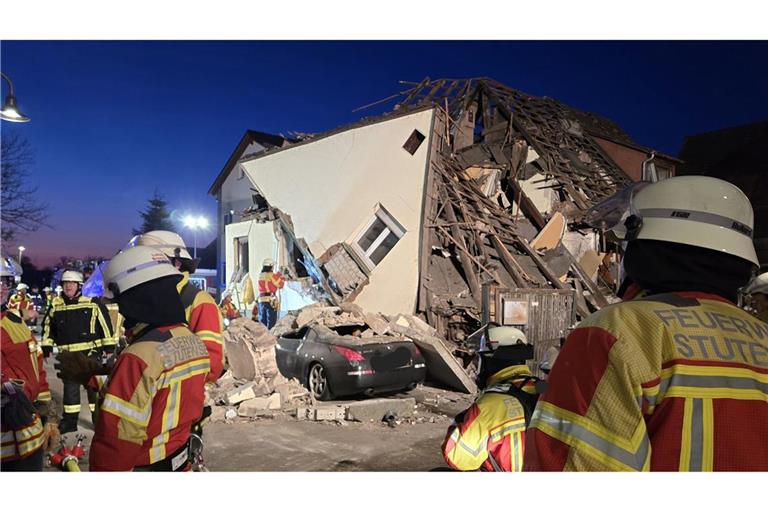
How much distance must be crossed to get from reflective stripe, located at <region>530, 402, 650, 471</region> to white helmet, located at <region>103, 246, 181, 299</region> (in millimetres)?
1980

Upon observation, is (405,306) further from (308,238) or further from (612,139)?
(612,139)

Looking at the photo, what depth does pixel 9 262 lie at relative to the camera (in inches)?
162

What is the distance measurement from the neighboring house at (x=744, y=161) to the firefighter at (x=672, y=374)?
7198mm

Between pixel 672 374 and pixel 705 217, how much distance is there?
49cm

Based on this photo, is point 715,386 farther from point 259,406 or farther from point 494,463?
point 259,406

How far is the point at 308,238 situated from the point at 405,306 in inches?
134

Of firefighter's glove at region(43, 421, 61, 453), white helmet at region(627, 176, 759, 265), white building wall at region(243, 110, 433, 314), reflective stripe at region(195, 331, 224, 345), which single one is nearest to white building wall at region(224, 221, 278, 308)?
white building wall at region(243, 110, 433, 314)

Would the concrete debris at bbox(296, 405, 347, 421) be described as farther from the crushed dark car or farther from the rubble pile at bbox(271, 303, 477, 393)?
the rubble pile at bbox(271, 303, 477, 393)

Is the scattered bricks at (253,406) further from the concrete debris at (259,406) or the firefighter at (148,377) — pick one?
the firefighter at (148,377)

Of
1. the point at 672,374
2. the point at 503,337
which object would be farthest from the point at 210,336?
the point at 672,374

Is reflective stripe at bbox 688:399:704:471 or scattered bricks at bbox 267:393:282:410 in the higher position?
reflective stripe at bbox 688:399:704:471

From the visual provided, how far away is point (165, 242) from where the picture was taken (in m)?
4.68

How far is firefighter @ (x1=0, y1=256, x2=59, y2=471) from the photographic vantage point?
307 cm

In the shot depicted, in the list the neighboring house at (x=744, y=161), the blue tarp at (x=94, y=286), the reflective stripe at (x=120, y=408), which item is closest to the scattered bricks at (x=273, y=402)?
the blue tarp at (x=94, y=286)
